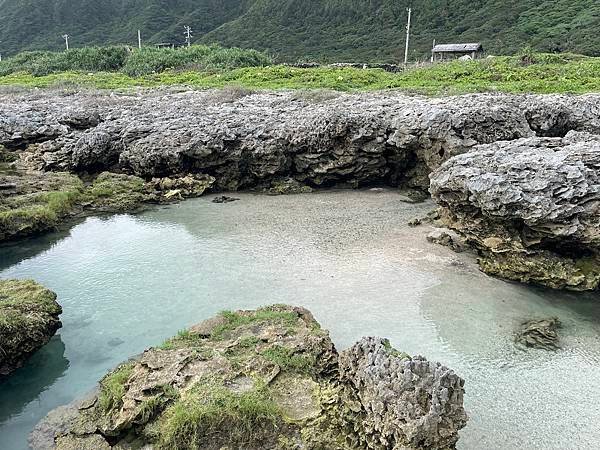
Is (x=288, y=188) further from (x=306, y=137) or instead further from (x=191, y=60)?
(x=191, y=60)

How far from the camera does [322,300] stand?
12.5 meters

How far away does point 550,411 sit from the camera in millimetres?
8859

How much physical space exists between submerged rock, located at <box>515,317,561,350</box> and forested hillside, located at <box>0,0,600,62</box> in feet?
141

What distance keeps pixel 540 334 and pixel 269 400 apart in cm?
660

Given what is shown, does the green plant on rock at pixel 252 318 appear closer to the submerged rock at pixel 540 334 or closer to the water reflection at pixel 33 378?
the water reflection at pixel 33 378

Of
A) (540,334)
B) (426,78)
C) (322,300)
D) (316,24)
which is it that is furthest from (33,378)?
(316,24)

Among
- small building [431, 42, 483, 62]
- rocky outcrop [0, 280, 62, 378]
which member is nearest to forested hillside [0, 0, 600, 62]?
small building [431, 42, 483, 62]

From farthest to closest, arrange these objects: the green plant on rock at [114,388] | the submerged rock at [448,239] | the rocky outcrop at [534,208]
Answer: the submerged rock at [448,239], the rocky outcrop at [534,208], the green plant on rock at [114,388]

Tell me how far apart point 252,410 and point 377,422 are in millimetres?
1684

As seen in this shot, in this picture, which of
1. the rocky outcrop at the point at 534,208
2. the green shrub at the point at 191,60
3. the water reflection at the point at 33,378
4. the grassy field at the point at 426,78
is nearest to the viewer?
the water reflection at the point at 33,378

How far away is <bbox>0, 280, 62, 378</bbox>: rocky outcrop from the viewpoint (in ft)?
32.4

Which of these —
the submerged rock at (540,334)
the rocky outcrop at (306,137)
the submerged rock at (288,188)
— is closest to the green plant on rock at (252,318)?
the submerged rock at (540,334)

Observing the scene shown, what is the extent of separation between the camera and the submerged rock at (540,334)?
35.6ft

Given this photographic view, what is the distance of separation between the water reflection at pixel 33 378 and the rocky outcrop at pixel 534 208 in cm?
1049
